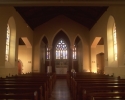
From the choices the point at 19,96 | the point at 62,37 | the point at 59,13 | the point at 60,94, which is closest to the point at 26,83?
the point at 19,96

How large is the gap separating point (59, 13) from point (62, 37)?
5.18 m

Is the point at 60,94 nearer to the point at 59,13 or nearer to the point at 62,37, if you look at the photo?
the point at 59,13

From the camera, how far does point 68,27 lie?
14.8 m

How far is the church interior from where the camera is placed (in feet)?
23.7

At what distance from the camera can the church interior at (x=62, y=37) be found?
7.21 metres

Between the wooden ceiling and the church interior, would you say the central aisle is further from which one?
the wooden ceiling

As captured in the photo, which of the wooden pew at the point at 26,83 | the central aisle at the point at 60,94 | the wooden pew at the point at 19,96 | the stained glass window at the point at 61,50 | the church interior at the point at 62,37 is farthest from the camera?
the stained glass window at the point at 61,50

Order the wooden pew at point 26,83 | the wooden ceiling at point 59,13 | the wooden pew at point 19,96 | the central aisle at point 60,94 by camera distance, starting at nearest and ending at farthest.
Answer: the wooden pew at point 19,96 < the wooden pew at point 26,83 < the central aisle at point 60,94 < the wooden ceiling at point 59,13

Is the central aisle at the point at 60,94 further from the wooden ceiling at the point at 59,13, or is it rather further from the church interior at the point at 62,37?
the wooden ceiling at the point at 59,13

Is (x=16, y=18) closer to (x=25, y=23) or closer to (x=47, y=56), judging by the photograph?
(x=25, y=23)

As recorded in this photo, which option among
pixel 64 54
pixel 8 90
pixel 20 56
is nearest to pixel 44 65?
pixel 64 54

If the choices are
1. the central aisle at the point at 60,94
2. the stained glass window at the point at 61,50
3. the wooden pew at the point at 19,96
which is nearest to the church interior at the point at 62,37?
the stained glass window at the point at 61,50

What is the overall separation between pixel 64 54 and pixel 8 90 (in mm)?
16135

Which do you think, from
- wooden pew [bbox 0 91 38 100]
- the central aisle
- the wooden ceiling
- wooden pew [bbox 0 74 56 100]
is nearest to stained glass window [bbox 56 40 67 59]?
the wooden ceiling
